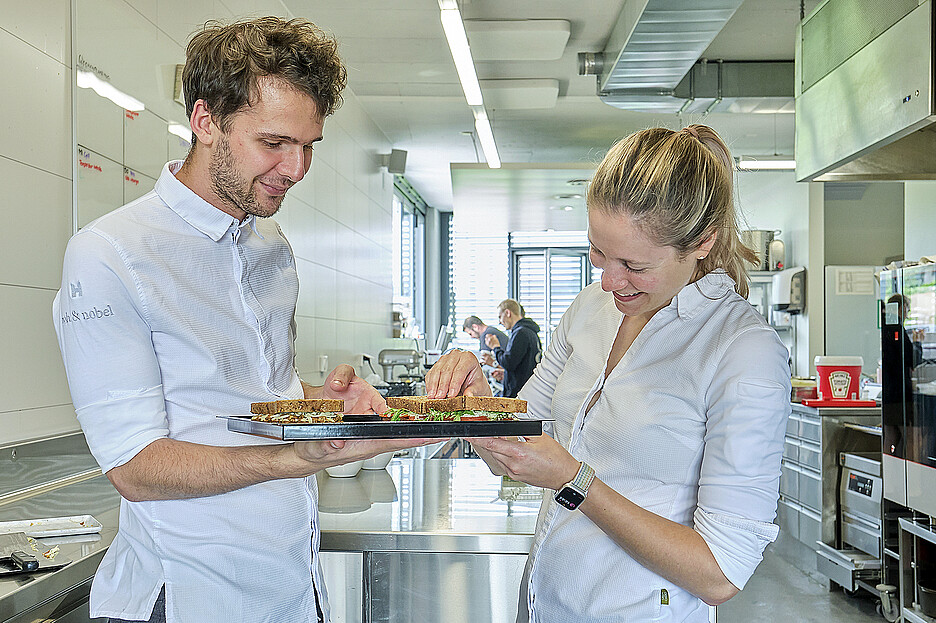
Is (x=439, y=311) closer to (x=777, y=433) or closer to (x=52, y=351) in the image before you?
(x=52, y=351)

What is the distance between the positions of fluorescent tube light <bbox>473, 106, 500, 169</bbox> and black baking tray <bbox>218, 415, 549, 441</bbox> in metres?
4.36

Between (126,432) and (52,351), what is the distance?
139 centimetres

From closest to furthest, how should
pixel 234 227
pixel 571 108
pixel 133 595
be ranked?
1. pixel 133 595
2. pixel 234 227
3. pixel 571 108

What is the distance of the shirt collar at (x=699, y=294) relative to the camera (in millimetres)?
1443

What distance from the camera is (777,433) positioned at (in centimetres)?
128

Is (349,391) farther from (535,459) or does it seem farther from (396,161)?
(396,161)

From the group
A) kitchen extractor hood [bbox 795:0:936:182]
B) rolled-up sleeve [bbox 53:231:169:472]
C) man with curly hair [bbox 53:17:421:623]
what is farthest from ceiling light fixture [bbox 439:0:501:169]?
rolled-up sleeve [bbox 53:231:169:472]

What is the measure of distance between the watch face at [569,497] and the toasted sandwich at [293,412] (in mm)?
354

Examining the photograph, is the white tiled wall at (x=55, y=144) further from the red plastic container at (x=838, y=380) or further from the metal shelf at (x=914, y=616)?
the red plastic container at (x=838, y=380)

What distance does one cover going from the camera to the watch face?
50.3 inches

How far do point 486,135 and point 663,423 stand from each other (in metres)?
4.91

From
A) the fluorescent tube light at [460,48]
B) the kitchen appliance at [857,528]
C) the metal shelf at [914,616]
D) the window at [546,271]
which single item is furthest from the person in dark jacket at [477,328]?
the metal shelf at [914,616]

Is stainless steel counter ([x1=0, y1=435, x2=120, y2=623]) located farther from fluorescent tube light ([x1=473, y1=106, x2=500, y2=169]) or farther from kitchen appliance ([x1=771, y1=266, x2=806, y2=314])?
kitchen appliance ([x1=771, y1=266, x2=806, y2=314])

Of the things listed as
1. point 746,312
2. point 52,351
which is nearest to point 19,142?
point 52,351
